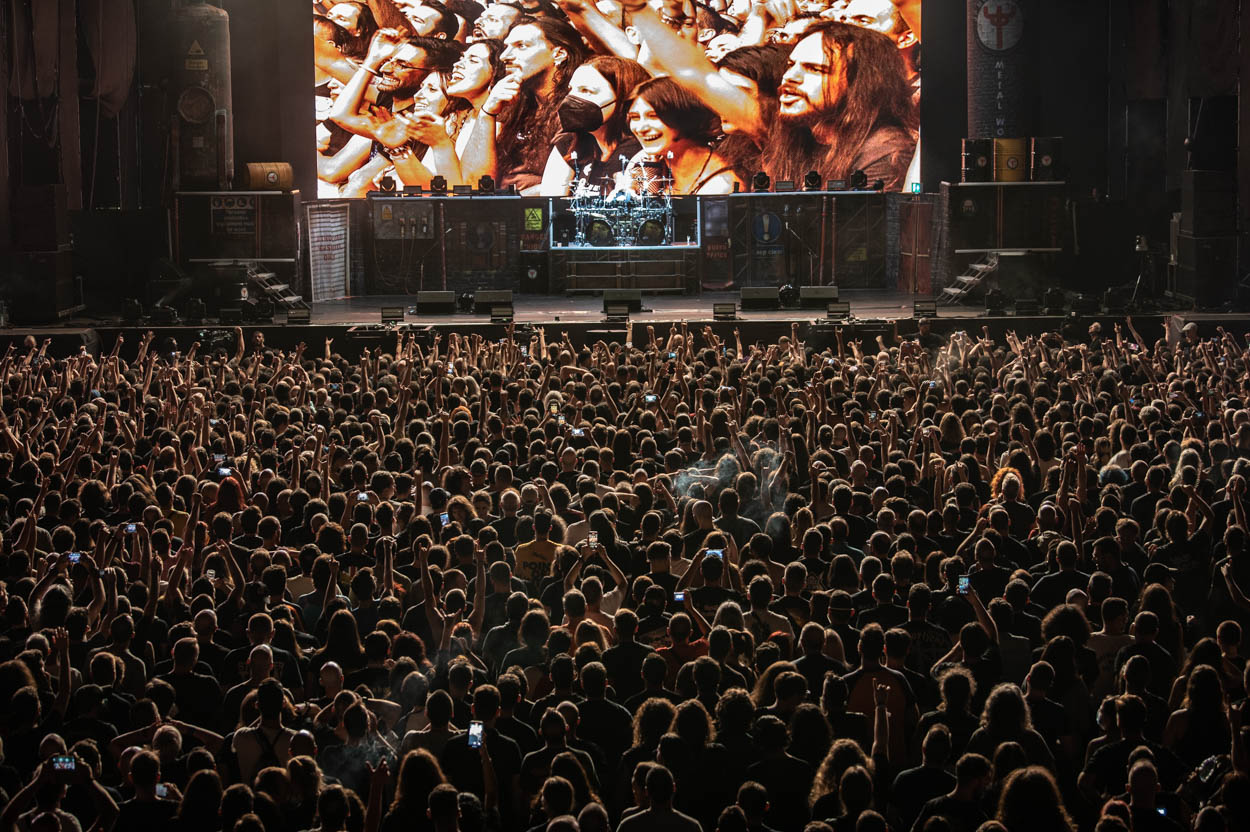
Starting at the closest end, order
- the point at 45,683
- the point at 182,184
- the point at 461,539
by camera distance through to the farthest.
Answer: the point at 45,683 < the point at 461,539 < the point at 182,184

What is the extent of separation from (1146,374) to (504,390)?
588cm

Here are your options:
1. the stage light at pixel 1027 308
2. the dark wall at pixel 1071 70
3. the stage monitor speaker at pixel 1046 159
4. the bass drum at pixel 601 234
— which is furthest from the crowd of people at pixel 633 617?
the dark wall at pixel 1071 70

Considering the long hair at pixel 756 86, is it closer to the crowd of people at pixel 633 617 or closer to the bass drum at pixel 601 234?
the bass drum at pixel 601 234

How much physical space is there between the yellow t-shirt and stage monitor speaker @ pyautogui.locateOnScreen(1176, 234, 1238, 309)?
16.4 metres

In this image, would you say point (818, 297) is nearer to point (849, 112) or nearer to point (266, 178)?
point (849, 112)

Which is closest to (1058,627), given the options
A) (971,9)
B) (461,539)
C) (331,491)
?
(461,539)

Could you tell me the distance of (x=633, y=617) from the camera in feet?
21.1

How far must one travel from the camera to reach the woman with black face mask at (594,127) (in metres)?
28.9

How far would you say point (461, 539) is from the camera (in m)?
7.93

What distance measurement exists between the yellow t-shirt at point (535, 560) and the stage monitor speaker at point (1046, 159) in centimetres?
1824

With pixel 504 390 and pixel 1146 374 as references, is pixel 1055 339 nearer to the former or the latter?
pixel 1146 374

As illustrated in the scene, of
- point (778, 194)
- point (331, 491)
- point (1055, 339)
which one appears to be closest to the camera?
point (331, 491)

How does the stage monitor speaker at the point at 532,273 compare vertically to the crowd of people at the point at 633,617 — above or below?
above

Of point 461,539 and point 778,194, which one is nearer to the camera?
point 461,539
